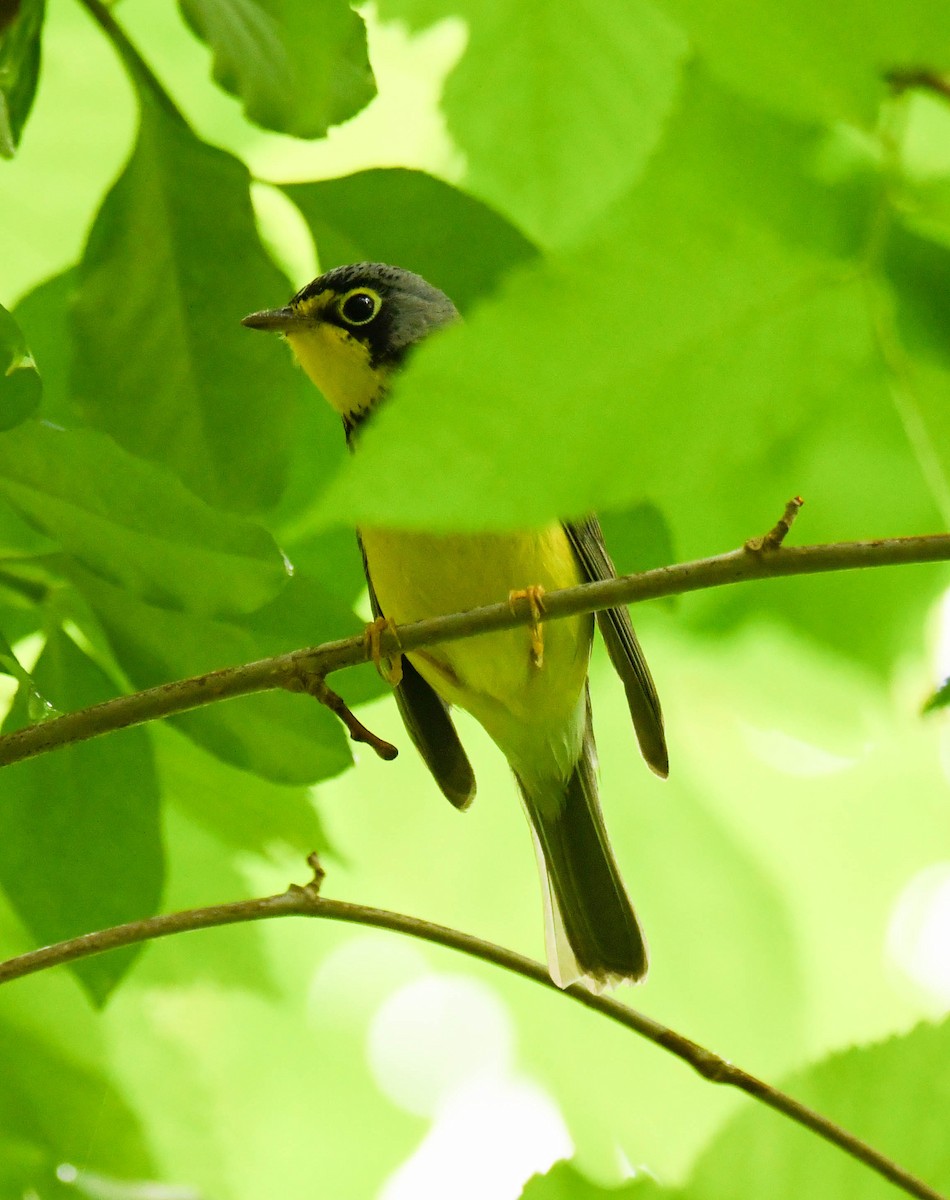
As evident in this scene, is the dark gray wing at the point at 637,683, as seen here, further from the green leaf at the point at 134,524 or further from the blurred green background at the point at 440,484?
the green leaf at the point at 134,524

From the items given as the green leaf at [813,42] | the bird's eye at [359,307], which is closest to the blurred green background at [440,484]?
the green leaf at [813,42]

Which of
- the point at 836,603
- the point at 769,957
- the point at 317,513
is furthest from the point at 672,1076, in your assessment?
the point at 317,513

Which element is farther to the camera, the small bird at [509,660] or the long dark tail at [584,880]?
the long dark tail at [584,880]

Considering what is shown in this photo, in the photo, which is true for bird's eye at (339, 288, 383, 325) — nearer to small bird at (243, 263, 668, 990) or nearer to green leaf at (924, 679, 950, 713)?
small bird at (243, 263, 668, 990)

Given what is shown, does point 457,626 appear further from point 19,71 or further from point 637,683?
point 637,683

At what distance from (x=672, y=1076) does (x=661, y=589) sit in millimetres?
2668

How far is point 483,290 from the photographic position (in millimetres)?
1447

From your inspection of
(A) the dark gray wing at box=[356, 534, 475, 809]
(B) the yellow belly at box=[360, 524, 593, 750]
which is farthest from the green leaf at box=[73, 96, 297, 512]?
(A) the dark gray wing at box=[356, 534, 475, 809]

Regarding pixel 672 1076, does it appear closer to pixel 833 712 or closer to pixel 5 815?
pixel 833 712

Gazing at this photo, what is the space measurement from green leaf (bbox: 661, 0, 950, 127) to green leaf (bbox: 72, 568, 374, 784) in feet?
2.77

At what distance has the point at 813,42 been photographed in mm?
624

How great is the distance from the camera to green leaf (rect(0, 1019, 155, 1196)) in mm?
1682

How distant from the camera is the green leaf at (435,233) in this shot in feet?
4.69

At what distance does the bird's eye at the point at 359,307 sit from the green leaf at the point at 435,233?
1308mm
